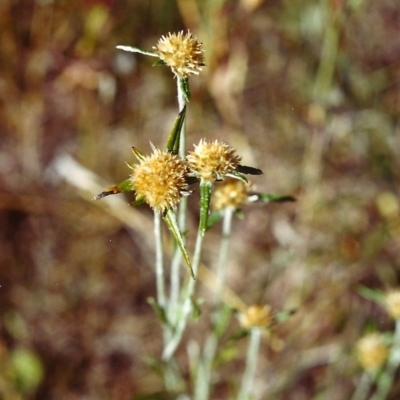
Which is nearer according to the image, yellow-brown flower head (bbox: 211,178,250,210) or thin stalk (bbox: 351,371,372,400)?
yellow-brown flower head (bbox: 211,178,250,210)

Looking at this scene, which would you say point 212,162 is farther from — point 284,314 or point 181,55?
point 284,314

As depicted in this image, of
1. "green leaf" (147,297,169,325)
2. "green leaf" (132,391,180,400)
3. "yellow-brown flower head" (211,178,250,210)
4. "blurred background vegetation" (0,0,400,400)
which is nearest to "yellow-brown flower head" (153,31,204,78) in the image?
"yellow-brown flower head" (211,178,250,210)

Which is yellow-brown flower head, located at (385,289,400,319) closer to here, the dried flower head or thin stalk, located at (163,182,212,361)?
the dried flower head

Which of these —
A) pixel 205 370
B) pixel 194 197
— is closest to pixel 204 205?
pixel 205 370

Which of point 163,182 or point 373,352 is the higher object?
point 163,182

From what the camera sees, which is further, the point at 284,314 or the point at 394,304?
the point at 394,304

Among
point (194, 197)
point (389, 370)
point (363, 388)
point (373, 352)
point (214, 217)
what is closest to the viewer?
point (214, 217)
